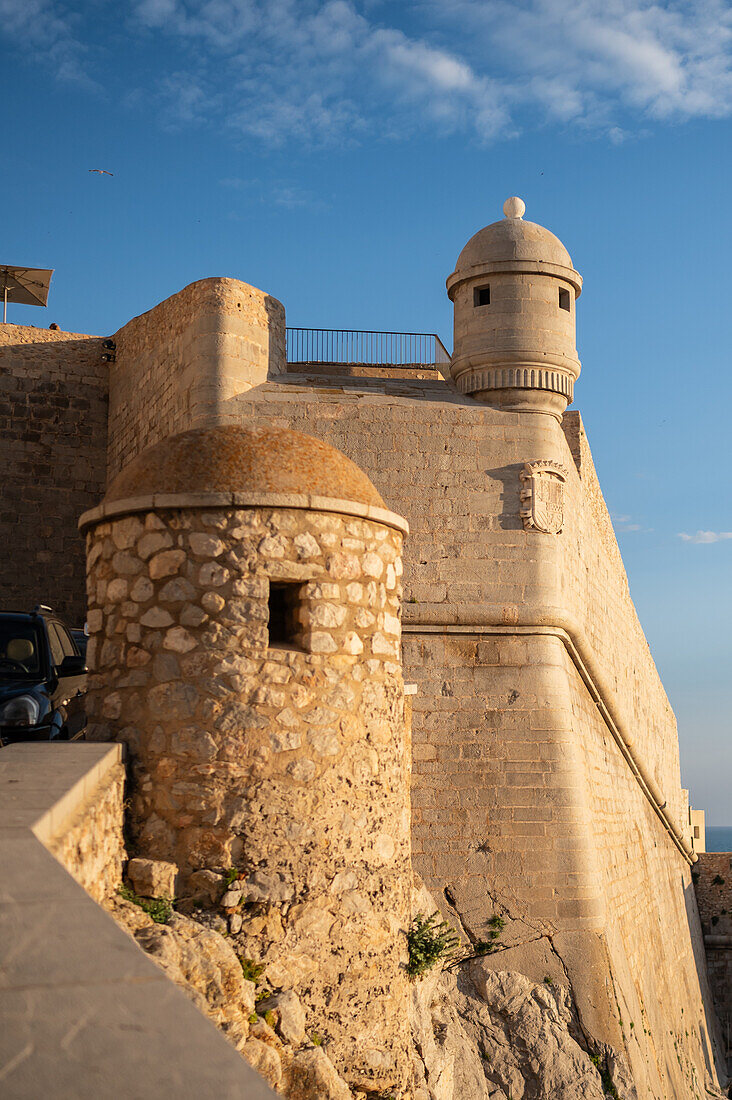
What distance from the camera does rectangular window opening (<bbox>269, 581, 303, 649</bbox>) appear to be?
18.0 ft

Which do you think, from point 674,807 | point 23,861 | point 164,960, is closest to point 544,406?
point 164,960

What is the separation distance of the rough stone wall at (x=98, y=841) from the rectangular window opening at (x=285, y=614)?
1036 millimetres

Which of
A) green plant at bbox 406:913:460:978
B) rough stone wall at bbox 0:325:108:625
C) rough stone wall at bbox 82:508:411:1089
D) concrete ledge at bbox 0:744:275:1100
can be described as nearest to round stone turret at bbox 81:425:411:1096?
rough stone wall at bbox 82:508:411:1089

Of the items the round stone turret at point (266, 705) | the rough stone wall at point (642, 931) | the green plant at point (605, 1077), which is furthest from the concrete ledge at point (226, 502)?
the rough stone wall at point (642, 931)

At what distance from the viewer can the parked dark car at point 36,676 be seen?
7336mm

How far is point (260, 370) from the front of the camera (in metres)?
11.0

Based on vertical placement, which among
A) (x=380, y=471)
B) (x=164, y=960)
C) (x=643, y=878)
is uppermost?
(x=380, y=471)

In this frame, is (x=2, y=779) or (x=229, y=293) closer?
(x=2, y=779)

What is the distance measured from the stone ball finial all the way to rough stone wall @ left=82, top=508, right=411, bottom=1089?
277 inches

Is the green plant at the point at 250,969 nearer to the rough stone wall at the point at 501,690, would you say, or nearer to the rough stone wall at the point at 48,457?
the rough stone wall at the point at 501,690

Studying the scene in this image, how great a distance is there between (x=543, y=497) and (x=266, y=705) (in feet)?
19.8

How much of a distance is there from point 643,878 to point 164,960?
10.8 m

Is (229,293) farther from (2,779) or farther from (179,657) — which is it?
(2,779)

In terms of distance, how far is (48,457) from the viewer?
16.6m
